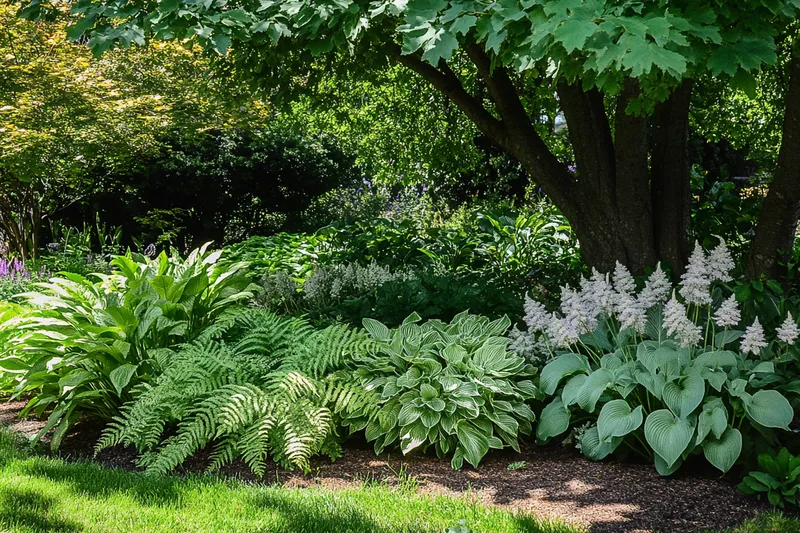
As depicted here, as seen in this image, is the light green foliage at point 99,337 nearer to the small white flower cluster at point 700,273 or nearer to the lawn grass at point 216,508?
the lawn grass at point 216,508

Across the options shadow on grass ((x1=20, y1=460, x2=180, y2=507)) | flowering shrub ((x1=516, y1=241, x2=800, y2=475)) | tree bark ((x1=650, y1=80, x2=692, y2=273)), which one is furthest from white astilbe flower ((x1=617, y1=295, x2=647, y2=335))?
shadow on grass ((x1=20, y1=460, x2=180, y2=507))

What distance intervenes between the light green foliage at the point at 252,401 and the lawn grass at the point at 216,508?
31cm

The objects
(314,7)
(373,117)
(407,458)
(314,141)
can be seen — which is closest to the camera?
(314,7)

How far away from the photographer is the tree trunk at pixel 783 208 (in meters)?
4.95

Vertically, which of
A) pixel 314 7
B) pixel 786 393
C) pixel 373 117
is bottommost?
pixel 786 393

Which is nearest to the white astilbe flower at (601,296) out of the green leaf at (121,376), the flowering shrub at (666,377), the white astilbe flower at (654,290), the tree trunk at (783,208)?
the flowering shrub at (666,377)

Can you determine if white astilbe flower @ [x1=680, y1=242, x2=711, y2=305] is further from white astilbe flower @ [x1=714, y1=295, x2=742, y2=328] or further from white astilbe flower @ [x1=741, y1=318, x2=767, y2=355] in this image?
white astilbe flower @ [x1=741, y1=318, x2=767, y2=355]

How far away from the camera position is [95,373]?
4828 mm

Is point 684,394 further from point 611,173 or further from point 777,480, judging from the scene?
point 611,173

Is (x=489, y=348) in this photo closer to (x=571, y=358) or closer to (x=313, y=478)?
(x=571, y=358)

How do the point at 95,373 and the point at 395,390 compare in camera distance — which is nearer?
the point at 395,390

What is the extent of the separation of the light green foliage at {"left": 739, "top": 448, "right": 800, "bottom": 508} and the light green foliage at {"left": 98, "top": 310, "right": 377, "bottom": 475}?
2061 millimetres

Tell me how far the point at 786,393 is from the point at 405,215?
8958 mm

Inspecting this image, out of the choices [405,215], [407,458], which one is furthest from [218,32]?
[405,215]
